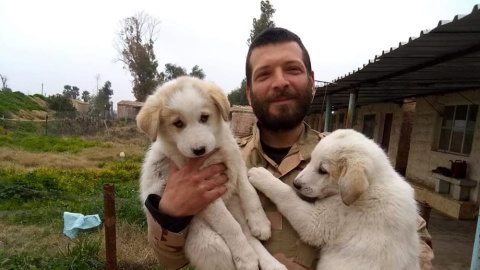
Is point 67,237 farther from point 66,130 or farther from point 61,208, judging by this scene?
point 66,130

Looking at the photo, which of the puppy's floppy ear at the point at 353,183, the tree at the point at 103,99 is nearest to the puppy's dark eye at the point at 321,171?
the puppy's floppy ear at the point at 353,183

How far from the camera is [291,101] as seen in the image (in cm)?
250

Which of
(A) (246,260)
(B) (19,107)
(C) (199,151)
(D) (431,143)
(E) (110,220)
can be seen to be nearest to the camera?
(A) (246,260)

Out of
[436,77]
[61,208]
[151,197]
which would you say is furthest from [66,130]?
[151,197]

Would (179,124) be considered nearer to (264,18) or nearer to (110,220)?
(110,220)

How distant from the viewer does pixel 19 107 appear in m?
34.2

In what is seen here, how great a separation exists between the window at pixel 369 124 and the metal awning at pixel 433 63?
7.15m

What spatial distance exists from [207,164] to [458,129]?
399 inches

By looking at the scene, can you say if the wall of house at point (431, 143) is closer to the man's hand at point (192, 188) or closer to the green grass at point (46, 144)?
the man's hand at point (192, 188)

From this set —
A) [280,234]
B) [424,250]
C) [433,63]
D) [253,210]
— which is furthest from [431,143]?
[253,210]

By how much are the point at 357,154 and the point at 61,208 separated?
26.0ft

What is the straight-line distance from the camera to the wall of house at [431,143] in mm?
9203

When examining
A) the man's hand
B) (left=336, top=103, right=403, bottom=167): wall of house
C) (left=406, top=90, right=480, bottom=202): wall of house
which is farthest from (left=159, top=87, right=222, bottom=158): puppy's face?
(left=336, top=103, right=403, bottom=167): wall of house

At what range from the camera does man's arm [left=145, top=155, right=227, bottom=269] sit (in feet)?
7.03
